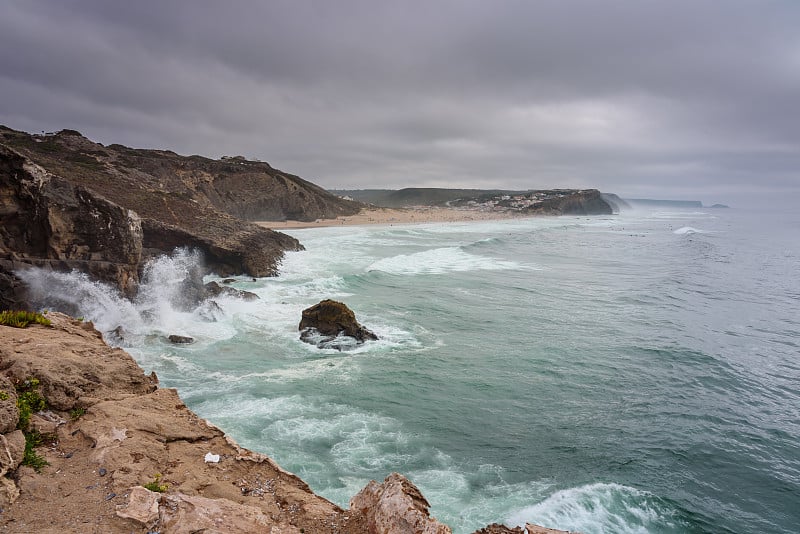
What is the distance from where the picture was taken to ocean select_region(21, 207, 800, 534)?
27.5 ft

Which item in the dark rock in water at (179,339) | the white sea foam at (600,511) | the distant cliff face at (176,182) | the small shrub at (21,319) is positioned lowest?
the white sea foam at (600,511)

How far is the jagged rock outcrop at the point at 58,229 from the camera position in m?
13.1

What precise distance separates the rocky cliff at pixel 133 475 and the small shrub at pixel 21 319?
1198 millimetres

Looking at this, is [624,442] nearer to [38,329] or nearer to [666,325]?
[666,325]

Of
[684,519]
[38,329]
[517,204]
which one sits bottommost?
[684,519]

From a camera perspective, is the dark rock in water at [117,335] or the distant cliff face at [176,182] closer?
the dark rock in water at [117,335]

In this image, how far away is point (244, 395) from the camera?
11.5m

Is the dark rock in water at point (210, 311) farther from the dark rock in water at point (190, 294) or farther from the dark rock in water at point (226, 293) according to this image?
the dark rock in water at point (226, 293)

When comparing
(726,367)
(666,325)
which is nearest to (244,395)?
(726,367)

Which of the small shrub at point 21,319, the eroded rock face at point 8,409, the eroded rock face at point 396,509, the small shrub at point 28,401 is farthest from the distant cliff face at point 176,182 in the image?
the eroded rock face at point 396,509

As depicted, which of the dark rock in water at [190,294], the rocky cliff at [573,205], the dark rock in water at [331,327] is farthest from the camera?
the rocky cliff at [573,205]

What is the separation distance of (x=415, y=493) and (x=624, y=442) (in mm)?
7673

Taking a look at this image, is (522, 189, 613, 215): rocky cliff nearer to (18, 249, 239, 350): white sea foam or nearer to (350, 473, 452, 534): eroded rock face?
(18, 249, 239, 350): white sea foam

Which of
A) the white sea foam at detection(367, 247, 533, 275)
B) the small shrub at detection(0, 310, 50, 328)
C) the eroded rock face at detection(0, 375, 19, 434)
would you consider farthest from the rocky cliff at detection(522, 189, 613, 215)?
the eroded rock face at detection(0, 375, 19, 434)
